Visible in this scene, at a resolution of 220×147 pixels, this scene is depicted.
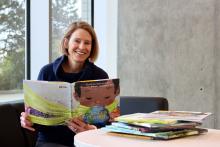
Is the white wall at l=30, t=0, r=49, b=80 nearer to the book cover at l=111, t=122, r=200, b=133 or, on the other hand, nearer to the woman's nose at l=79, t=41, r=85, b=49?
the woman's nose at l=79, t=41, r=85, b=49

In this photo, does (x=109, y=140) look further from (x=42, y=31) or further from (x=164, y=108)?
(x=42, y=31)

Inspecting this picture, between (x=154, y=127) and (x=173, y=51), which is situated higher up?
(x=173, y=51)

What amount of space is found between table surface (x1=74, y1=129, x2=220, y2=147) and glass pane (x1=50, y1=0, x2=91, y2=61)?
228cm

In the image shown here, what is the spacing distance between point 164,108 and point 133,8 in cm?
174

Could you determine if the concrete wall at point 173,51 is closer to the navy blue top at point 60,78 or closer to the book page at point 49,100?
the navy blue top at point 60,78

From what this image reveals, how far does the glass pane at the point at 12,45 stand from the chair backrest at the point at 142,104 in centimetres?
120

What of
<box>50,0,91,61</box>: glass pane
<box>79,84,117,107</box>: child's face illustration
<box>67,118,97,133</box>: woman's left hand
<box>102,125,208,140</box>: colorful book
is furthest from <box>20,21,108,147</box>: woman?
<box>50,0,91,61</box>: glass pane

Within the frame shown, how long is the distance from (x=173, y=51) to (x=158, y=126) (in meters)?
2.45

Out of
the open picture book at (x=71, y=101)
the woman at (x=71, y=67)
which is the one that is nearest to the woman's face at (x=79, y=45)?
the woman at (x=71, y=67)

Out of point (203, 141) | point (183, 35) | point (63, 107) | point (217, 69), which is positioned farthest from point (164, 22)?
point (203, 141)

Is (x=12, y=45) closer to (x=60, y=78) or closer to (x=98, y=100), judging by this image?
(x=60, y=78)

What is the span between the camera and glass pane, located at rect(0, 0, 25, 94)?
3.28 m

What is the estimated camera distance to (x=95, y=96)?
184cm

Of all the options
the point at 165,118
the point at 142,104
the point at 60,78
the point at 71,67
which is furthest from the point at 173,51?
the point at 165,118
